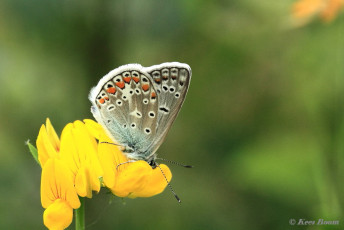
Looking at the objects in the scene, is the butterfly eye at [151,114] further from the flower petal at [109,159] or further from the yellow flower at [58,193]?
the yellow flower at [58,193]

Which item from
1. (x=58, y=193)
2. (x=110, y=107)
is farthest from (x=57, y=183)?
(x=110, y=107)

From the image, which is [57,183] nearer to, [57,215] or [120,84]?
[57,215]

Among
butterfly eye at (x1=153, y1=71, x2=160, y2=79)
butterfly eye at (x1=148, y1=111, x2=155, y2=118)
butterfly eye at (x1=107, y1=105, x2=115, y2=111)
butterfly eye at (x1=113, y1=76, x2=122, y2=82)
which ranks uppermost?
butterfly eye at (x1=153, y1=71, x2=160, y2=79)

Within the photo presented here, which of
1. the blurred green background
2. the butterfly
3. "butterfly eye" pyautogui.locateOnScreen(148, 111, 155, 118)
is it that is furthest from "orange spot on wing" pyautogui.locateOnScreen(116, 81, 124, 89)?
the blurred green background

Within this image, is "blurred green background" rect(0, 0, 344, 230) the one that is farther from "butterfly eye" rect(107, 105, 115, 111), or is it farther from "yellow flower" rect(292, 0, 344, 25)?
"butterfly eye" rect(107, 105, 115, 111)

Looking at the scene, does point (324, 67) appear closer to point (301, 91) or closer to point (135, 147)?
point (301, 91)

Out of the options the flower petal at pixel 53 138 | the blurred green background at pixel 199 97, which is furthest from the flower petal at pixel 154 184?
the blurred green background at pixel 199 97
